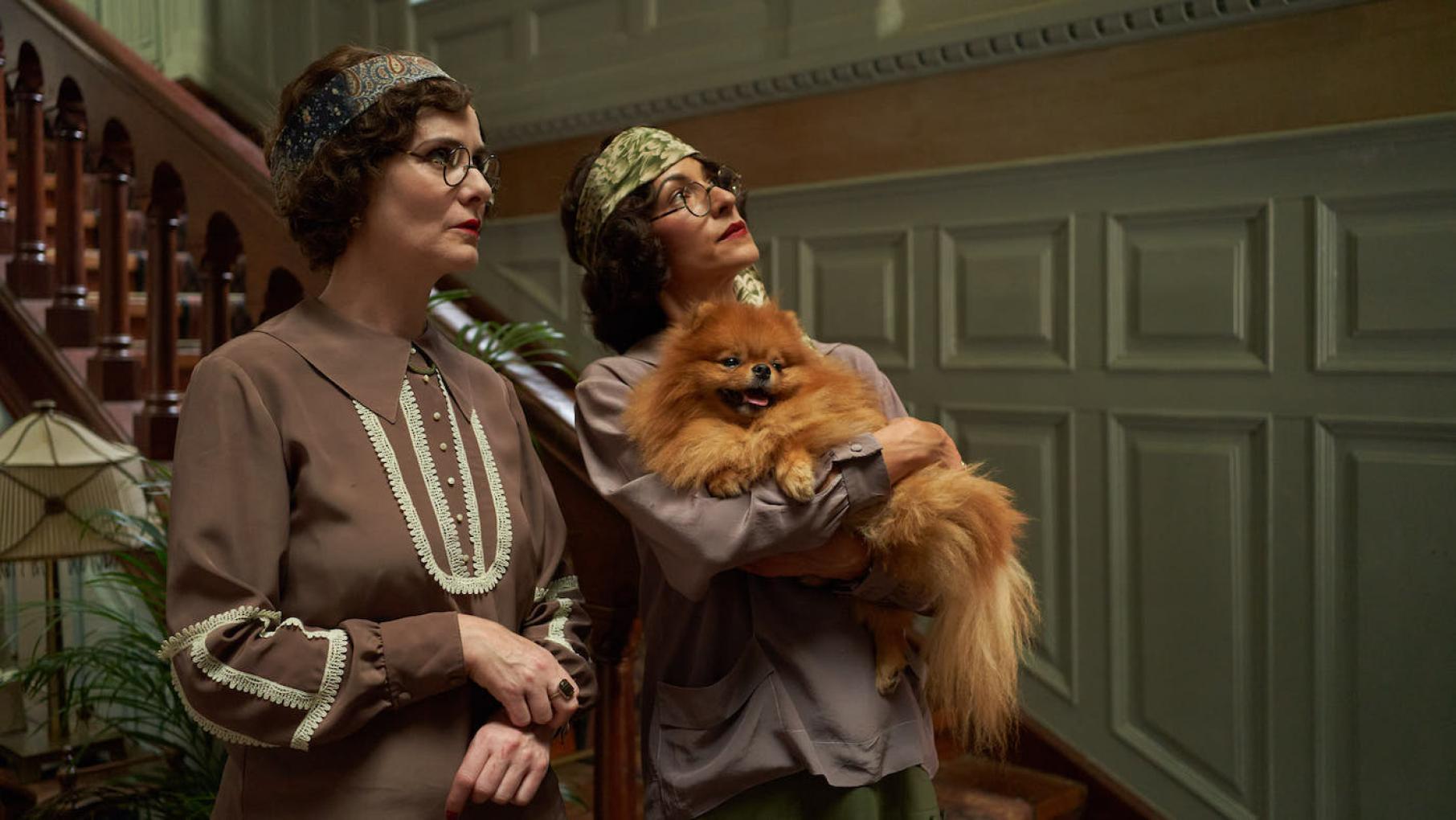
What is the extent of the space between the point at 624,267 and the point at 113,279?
6.10 feet

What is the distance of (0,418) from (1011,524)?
3.01 meters

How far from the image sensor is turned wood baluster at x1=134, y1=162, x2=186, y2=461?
2889 mm

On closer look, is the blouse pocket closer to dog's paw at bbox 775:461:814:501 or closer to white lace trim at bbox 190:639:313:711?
dog's paw at bbox 775:461:814:501

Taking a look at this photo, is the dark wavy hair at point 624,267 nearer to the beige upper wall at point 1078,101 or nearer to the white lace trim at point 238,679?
the white lace trim at point 238,679

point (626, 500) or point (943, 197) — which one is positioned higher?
point (943, 197)

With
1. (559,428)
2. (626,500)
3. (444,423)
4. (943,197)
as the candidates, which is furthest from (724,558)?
(943,197)

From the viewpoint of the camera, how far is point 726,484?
148cm

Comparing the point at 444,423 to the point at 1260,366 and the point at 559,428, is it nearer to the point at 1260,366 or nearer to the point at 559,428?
the point at 559,428

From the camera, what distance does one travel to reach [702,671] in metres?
1.60

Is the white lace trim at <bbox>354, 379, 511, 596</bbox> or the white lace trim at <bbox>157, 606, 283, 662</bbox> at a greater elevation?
the white lace trim at <bbox>354, 379, 511, 596</bbox>

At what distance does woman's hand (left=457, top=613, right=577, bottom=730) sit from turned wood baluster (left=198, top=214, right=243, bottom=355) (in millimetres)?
1785

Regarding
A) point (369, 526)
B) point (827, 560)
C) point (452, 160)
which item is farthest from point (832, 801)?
point (452, 160)

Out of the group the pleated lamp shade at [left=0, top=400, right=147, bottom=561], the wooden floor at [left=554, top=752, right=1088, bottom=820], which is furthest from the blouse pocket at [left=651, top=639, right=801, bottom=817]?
the pleated lamp shade at [left=0, top=400, right=147, bottom=561]

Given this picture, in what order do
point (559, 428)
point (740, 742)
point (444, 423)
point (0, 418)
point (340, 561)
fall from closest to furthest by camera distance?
point (340, 561) < point (444, 423) < point (740, 742) < point (559, 428) < point (0, 418)
